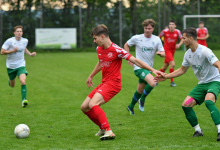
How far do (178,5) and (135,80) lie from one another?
21.1m

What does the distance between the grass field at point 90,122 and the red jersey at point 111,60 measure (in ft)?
3.37

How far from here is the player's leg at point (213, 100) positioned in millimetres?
4973

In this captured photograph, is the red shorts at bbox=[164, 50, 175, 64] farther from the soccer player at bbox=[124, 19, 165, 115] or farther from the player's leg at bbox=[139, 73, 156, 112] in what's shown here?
the player's leg at bbox=[139, 73, 156, 112]

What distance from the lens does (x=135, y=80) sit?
42.8 ft

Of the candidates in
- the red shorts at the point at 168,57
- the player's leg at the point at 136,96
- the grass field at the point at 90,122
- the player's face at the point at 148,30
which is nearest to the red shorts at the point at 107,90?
A: the grass field at the point at 90,122

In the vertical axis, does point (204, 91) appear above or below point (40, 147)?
above

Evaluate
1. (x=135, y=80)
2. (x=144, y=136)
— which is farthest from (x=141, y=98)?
(x=135, y=80)

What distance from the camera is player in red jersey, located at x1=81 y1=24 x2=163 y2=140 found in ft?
17.2

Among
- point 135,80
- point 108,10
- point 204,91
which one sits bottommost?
point 135,80

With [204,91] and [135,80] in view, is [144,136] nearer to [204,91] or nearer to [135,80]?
[204,91]

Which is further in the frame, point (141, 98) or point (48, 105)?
point (48, 105)

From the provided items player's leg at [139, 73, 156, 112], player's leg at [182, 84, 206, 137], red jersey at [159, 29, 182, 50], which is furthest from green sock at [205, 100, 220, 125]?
red jersey at [159, 29, 182, 50]

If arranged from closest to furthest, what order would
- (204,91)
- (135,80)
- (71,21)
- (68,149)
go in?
(68,149)
(204,91)
(135,80)
(71,21)

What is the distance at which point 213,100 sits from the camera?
5090mm
